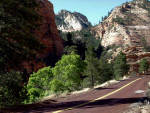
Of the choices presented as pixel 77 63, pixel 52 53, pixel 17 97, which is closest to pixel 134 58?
pixel 52 53

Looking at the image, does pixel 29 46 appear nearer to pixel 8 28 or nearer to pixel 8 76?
pixel 8 28

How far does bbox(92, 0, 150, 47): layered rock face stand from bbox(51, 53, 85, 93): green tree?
96.3 meters

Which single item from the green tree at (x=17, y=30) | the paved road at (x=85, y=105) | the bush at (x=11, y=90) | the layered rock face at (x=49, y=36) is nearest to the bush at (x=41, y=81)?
the bush at (x=11, y=90)

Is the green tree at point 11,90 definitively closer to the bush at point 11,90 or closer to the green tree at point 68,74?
the bush at point 11,90

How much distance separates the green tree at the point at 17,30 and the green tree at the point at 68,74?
19661mm

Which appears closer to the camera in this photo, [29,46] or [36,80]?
[29,46]

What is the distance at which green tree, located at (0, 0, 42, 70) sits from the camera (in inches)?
391

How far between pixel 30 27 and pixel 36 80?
2718 centimetres

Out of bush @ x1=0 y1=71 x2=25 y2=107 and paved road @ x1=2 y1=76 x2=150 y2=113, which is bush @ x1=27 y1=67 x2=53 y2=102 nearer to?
bush @ x1=0 y1=71 x2=25 y2=107

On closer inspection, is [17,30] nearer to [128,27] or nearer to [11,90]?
[11,90]

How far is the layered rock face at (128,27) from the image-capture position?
453 feet

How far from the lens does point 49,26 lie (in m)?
96.8

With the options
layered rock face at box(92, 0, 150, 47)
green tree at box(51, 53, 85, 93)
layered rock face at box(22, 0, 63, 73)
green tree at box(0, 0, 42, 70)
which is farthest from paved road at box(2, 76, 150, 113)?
layered rock face at box(92, 0, 150, 47)

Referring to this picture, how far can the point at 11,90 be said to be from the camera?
1506 centimetres
